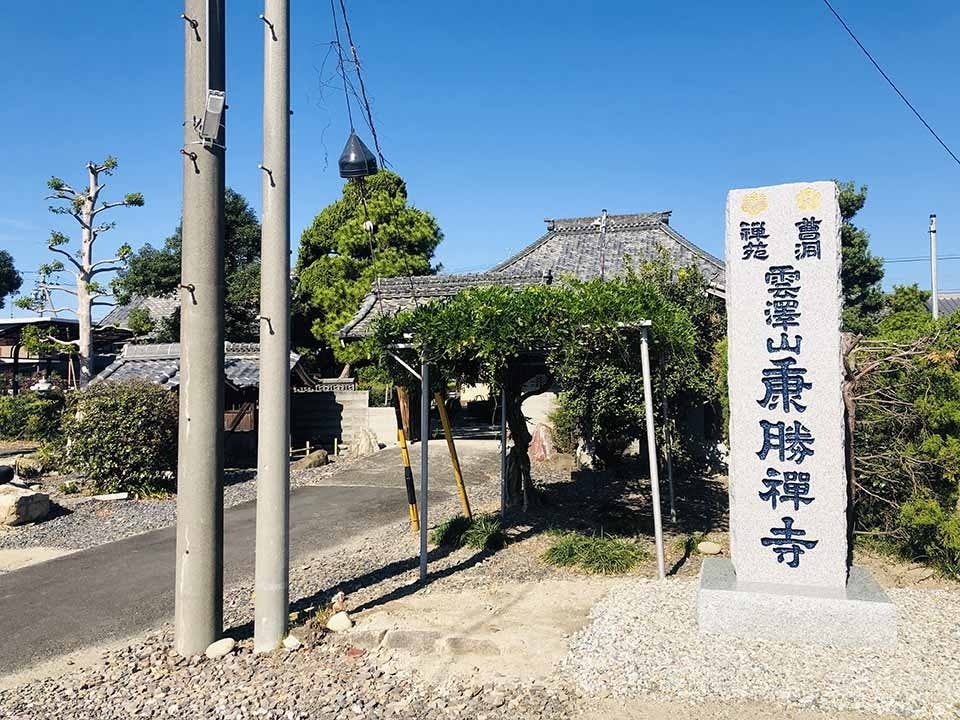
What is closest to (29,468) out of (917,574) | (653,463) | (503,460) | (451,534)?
(503,460)

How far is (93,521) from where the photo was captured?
1053 centimetres

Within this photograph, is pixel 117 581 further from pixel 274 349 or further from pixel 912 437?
pixel 912 437

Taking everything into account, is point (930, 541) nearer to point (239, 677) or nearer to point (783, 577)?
point (783, 577)

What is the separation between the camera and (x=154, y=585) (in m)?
7.28

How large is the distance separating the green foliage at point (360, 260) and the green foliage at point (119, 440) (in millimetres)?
9576

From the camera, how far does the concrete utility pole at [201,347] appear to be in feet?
17.0

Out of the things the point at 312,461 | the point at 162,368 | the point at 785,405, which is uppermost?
the point at 162,368

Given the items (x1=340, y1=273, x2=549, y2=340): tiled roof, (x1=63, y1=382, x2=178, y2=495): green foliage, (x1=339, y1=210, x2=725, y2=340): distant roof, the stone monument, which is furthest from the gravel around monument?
(x1=339, y1=210, x2=725, y2=340): distant roof

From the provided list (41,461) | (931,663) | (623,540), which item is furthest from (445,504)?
(41,461)

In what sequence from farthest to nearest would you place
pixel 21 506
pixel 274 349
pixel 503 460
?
1. pixel 21 506
2. pixel 503 460
3. pixel 274 349

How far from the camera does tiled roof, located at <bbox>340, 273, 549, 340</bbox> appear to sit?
51.6 feet

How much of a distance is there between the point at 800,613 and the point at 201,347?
192 inches

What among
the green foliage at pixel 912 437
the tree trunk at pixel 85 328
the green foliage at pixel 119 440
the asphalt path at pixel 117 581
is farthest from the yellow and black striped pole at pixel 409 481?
the tree trunk at pixel 85 328

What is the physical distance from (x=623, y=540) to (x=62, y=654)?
563 cm
